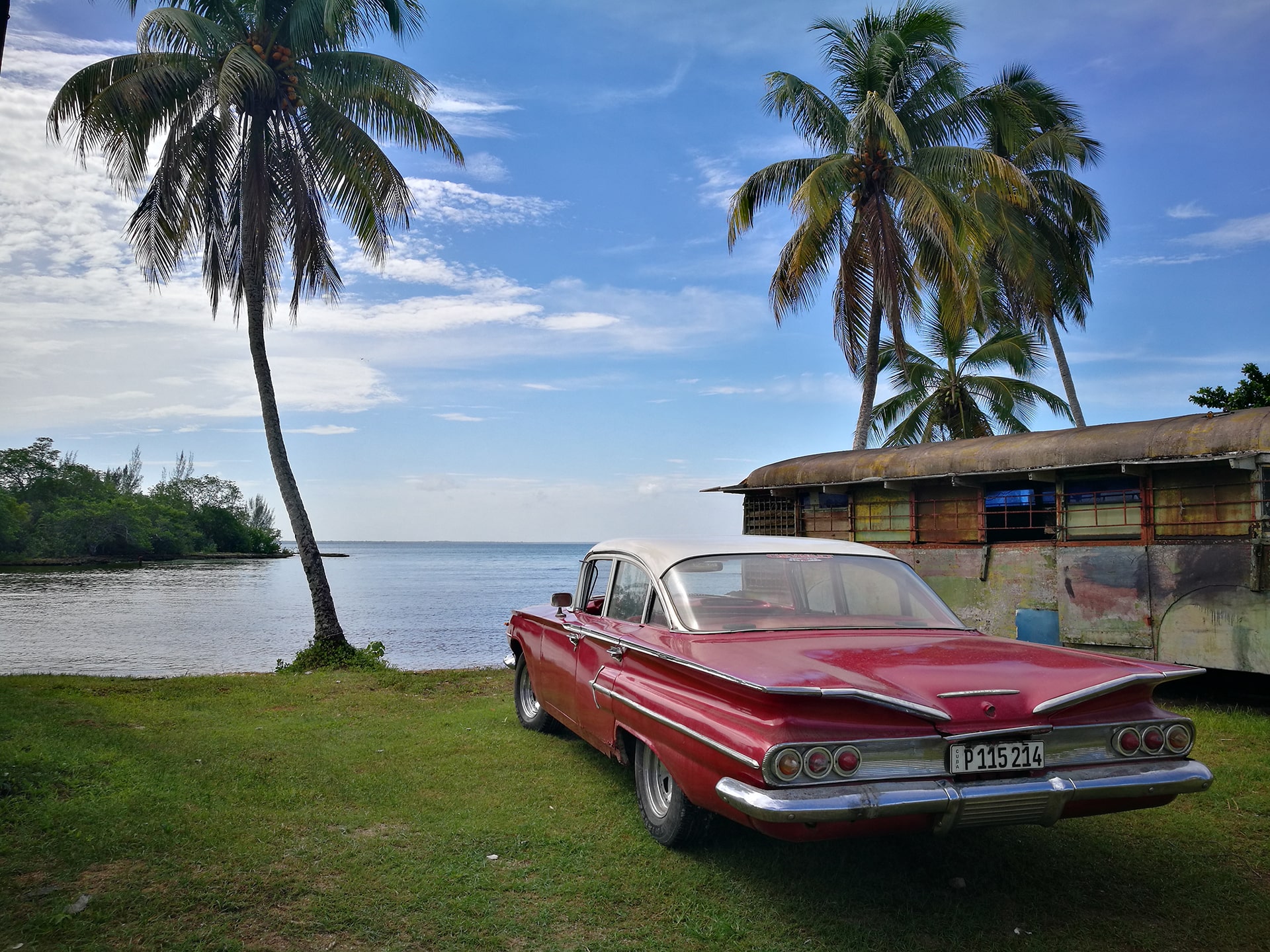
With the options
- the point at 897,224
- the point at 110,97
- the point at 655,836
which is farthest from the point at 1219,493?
the point at 110,97

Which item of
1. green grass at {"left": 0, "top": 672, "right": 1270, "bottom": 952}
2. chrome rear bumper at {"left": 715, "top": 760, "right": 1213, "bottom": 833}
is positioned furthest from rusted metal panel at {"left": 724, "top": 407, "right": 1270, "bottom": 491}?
chrome rear bumper at {"left": 715, "top": 760, "right": 1213, "bottom": 833}

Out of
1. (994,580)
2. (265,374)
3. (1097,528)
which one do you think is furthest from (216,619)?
(1097,528)

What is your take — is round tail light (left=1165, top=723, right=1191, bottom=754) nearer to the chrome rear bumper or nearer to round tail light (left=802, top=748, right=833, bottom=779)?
the chrome rear bumper

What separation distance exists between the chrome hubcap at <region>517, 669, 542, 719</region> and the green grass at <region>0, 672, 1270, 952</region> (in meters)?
0.89

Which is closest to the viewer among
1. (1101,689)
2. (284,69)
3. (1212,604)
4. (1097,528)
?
(1101,689)

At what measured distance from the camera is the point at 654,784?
15.8ft

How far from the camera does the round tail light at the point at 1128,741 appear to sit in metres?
3.80

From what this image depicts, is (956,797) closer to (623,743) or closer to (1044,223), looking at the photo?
(623,743)

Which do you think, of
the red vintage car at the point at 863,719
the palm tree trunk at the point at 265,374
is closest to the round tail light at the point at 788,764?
the red vintage car at the point at 863,719

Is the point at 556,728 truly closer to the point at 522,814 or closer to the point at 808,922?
the point at 522,814

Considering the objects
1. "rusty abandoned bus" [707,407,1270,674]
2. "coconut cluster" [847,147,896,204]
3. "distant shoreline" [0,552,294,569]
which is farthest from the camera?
"distant shoreline" [0,552,294,569]

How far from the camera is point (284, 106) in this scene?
1378 cm

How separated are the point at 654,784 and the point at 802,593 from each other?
4.58 ft

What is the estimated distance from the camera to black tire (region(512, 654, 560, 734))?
743cm
